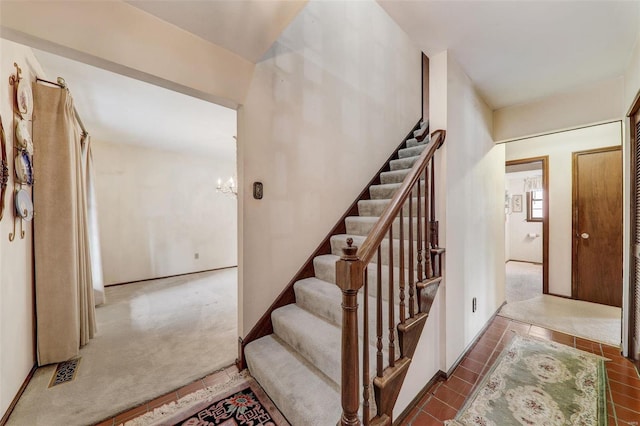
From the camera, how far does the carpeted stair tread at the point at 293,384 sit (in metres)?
1.32

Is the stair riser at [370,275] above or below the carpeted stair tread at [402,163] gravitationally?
below

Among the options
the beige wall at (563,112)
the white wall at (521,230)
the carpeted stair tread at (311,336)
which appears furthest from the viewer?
the white wall at (521,230)

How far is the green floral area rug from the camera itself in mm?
1507

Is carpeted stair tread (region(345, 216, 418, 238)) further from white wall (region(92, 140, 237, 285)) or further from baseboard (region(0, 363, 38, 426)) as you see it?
white wall (region(92, 140, 237, 285))

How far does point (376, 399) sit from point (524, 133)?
2.98 meters

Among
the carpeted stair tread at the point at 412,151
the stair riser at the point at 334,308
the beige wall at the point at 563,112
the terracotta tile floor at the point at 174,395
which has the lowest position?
the terracotta tile floor at the point at 174,395

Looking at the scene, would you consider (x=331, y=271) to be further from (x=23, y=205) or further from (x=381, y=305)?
(x=23, y=205)

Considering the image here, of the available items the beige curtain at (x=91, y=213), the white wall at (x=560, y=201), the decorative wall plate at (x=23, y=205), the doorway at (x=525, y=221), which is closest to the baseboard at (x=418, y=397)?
the decorative wall plate at (x=23, y=205)

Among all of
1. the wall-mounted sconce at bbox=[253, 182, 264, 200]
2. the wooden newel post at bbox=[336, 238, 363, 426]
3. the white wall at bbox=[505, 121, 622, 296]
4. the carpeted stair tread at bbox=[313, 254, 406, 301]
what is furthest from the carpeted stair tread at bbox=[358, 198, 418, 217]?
the white wall at bbox=[505, 121, 622, 296]

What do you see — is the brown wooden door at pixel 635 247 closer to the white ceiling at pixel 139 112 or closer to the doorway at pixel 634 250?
the doorway at pixel 634 250

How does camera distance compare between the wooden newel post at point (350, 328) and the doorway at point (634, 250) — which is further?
the doorway at point (634, 250)

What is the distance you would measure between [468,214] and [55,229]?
11.8 ft

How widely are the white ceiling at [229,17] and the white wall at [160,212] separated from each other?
399cm

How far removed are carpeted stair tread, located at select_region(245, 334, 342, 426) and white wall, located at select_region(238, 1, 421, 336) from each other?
0.87 ft
